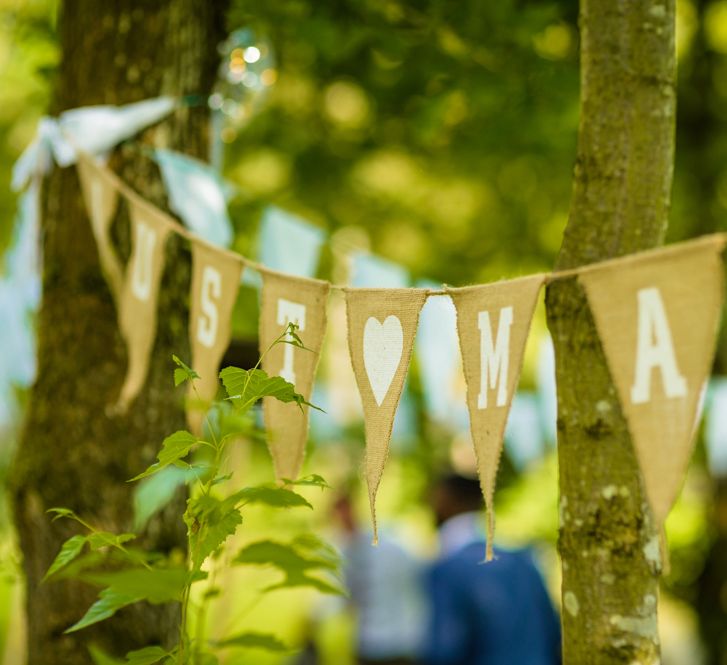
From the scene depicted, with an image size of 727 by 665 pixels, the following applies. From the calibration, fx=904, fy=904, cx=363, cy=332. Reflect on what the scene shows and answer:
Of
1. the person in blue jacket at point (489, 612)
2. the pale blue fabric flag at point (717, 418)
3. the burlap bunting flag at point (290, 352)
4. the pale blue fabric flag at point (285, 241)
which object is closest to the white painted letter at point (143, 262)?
the burlap bunting flag at point (290, 352)

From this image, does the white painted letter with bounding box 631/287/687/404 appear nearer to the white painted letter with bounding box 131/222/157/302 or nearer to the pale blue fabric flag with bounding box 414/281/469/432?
the white painted letter with bounding box 131/222/157/302

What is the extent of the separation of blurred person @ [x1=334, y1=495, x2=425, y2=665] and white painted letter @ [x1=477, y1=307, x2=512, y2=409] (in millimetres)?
2243

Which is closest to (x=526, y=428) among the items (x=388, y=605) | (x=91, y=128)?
(x=388, y=605)

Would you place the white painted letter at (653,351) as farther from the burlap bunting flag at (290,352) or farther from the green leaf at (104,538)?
the green leaf at (104,538)

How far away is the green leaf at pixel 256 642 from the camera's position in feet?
6.68

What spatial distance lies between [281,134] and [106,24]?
A: 3002 mm

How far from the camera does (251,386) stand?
5.74ft

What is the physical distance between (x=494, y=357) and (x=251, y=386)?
0.48 m

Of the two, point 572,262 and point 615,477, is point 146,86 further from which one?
point 615,477

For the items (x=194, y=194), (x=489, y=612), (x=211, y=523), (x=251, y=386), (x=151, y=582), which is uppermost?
(x=194, y=194)

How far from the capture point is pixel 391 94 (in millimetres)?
3826

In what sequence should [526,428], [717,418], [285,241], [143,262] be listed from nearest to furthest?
[143,262] → [285,241] → [717,418] → [526,428]

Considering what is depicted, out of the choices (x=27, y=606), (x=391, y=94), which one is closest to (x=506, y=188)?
(x=391, y=94)

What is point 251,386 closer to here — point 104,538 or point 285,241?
point 104,538
